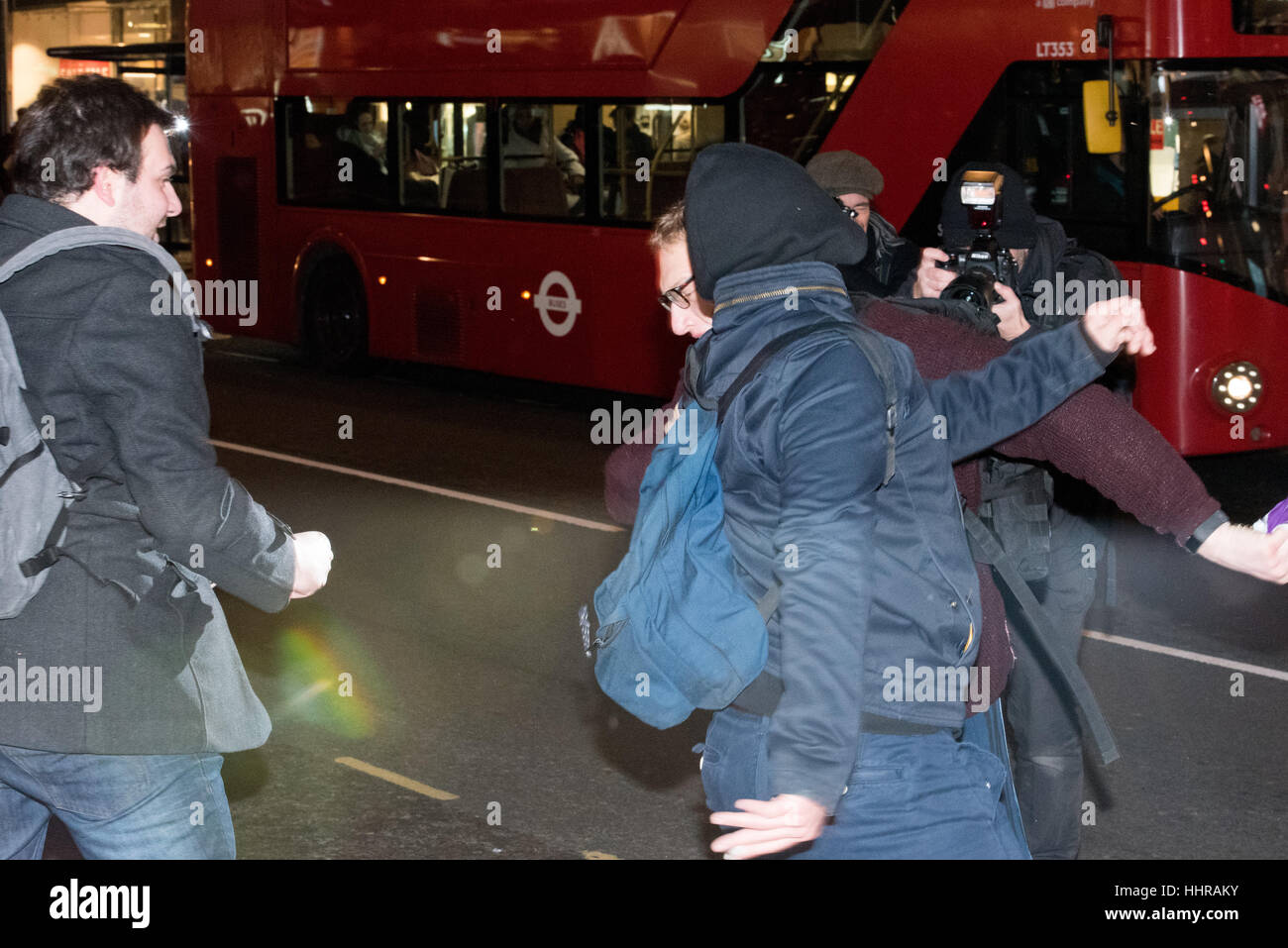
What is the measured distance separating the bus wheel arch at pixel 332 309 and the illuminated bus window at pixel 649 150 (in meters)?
3.35

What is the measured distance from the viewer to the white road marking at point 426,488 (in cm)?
927

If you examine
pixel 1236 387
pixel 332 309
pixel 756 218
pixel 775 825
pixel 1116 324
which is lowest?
pixel 1236 387

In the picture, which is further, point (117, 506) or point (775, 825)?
point (117, 506)

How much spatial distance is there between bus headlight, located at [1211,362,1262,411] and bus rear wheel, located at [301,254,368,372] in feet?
25.5

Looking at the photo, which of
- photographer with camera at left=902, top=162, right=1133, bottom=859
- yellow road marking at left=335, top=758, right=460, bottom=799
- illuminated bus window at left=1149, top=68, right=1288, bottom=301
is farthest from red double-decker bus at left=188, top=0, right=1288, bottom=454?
yellow road marking at left=335, top=758, right=460, bottom=799

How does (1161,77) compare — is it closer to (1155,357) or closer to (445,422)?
(1155,357)

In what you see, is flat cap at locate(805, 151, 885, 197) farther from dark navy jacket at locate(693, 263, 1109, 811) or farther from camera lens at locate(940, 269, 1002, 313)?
dark navy jacket at locate(693, 263, 1109, 811)

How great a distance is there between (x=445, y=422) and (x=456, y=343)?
4.22ft

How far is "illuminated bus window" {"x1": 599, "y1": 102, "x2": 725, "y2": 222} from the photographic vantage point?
11891 millimetres

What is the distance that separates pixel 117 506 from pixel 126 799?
0.47m

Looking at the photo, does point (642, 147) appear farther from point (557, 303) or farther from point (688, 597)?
point (688, 597)

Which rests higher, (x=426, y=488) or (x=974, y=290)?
(x=974, y=290)

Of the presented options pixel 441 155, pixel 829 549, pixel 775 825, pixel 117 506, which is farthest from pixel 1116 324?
pixel 441 155

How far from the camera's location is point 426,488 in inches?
406
